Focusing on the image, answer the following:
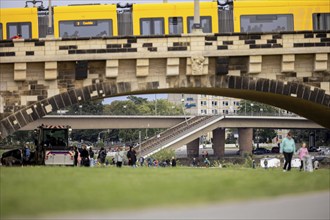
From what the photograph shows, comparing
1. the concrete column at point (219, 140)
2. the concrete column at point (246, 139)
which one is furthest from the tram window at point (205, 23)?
the concrete column at point (219, 140)

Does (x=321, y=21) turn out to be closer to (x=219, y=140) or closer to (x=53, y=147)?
(x=53, y=147)

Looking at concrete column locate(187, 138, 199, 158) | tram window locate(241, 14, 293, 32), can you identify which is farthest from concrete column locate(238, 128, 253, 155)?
tram window locate(241, 14, 293, 32)

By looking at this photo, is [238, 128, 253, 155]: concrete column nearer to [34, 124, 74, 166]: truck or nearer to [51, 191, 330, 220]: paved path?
[34, 124, 74, 166]: truck

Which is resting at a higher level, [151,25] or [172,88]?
[151,25]

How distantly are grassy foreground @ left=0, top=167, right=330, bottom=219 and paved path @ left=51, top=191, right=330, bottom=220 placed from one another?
0.70 metres

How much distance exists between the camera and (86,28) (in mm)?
45062

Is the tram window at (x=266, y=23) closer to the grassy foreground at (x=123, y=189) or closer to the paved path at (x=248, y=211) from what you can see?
the grassy foreground at (x=123, y=189)

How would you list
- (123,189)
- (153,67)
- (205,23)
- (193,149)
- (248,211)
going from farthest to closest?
1. (193,149)
2. (205,23)
3. (153,67)
4. (123,189)
5. (248,211)

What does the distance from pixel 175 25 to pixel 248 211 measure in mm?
25677

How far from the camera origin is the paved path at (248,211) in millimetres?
18406

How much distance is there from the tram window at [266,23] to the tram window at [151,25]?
403cm

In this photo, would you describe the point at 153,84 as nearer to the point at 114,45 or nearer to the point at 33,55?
the point at 114,45

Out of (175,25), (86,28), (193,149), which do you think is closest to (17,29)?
(86,28)

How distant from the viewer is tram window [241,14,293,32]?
44656 mm
